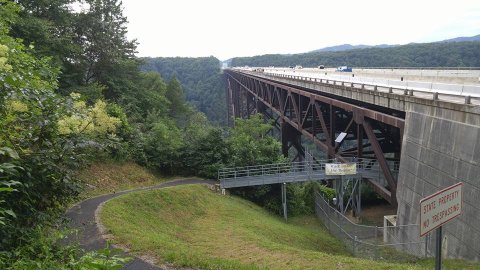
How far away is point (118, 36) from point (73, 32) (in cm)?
457

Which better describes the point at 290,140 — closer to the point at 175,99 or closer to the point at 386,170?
the point at 386,170

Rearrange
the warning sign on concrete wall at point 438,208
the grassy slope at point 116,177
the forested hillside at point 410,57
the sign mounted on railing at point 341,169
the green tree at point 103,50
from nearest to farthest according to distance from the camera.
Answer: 1. the warning sign on concrete wall at point 438,208
2. the grassy slope at point 116,177
3. the sign mounted on railing at point 341,169
4. the green tree at point 103,50
5. the forested hillside at point 410,57

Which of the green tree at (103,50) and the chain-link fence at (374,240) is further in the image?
the green tree at (103,50)

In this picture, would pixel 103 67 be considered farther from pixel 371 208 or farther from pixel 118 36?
pixel 371 208

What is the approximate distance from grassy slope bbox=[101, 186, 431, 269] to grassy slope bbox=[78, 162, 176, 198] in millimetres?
2891

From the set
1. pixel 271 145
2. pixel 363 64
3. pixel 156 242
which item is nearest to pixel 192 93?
pixel 363 64

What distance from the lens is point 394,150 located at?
82.2 feet

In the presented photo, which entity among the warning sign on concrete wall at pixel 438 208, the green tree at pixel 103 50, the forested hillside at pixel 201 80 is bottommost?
the forested hillside at pixel 201 80

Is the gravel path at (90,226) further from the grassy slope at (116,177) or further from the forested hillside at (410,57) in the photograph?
the forested hillside at (410,57)

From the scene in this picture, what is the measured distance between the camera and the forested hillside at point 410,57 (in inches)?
2820

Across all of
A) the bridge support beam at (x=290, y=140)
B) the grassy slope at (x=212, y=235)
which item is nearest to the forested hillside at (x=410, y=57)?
the bridge support beam at (x=290, y=140)

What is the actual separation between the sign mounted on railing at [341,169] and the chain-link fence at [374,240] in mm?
2131

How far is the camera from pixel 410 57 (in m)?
86.2

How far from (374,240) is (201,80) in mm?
144242
